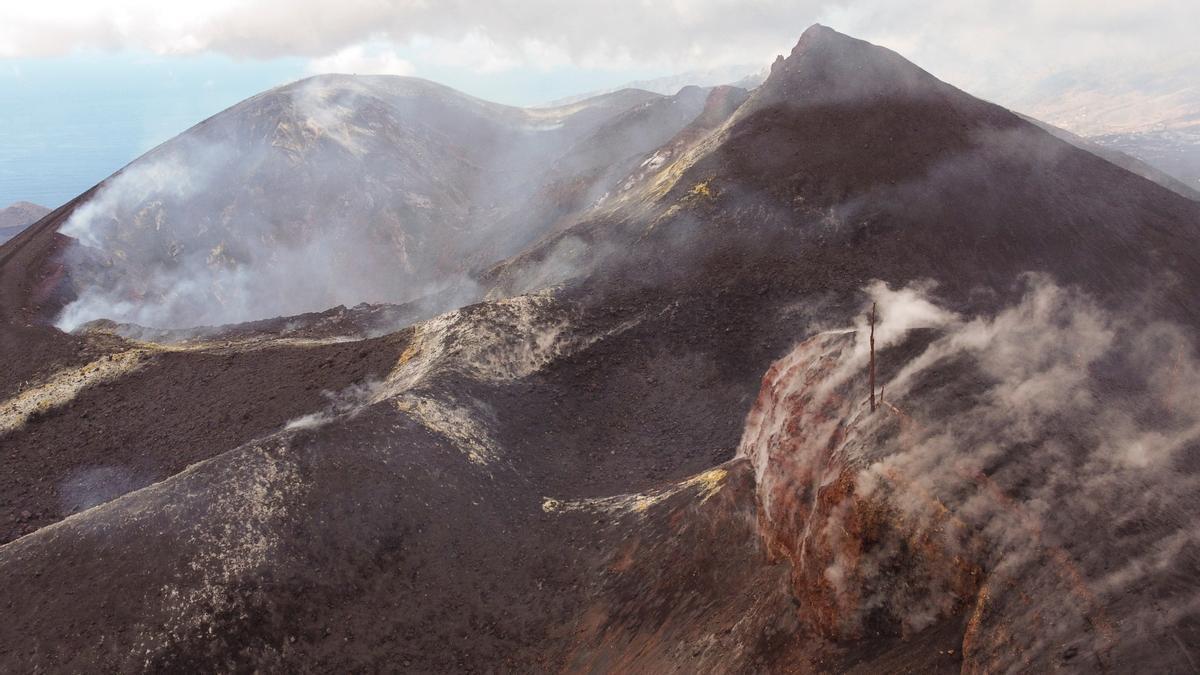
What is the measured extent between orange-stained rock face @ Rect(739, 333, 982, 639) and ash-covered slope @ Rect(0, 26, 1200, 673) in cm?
5

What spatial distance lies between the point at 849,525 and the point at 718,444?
1290 cm

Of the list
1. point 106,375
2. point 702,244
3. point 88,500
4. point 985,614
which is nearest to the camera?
point 985,614

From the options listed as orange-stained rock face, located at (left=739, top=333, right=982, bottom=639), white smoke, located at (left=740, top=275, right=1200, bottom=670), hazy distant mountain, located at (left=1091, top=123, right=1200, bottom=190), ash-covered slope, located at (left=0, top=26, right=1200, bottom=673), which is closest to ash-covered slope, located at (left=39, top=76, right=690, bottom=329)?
ash-covered slope, located at (left=0, top=26, right=1200, bottom=673)

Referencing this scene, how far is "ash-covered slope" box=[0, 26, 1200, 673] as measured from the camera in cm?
1004

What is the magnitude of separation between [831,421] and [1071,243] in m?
23.8

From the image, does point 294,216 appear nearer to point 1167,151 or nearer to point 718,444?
point 718,444

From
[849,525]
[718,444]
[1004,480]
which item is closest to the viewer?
[1004,480]

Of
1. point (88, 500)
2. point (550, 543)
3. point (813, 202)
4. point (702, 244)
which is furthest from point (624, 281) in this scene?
→ point (88, 500)

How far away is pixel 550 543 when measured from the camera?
19391mm

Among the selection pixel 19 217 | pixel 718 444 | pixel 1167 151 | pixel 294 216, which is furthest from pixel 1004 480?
pixel 1167 151

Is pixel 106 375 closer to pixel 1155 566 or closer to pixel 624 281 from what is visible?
pixel 624 281

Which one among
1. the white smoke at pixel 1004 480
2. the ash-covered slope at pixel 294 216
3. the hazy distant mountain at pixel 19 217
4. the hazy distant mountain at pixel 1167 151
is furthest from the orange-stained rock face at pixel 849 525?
the hazy distant mountain at pixel 19 217

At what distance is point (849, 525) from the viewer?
430 inches

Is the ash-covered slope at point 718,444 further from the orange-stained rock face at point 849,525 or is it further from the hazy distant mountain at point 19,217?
the hazy distant mountain at point 19,217
